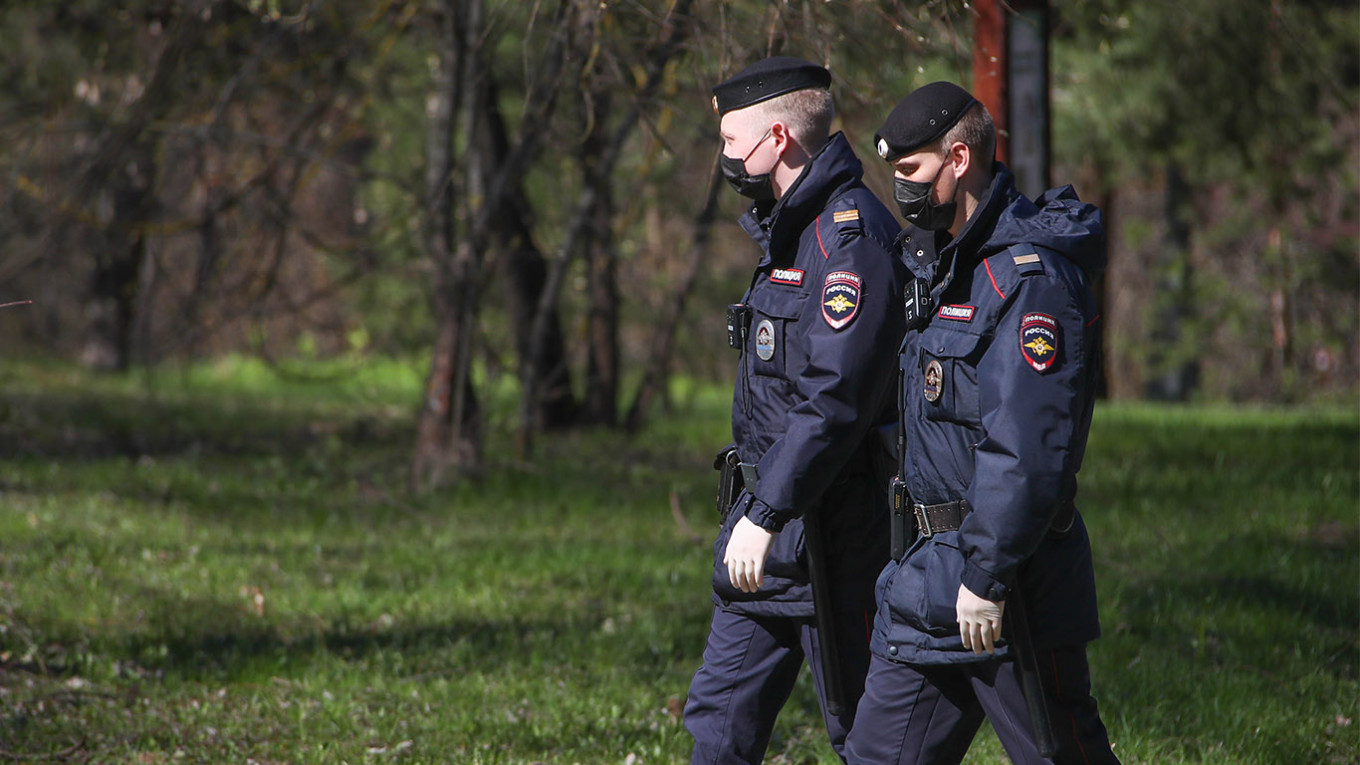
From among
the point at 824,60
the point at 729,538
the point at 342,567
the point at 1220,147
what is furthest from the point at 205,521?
the point at 1220,147

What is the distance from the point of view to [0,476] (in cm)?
904

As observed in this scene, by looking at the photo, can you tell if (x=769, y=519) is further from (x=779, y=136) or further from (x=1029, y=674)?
(x=779, y=136)

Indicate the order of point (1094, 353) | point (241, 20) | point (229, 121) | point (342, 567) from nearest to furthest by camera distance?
point (1094, 353)
point (342, 567)
point (241, 20)
point (229, 121)

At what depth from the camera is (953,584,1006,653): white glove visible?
261 cm

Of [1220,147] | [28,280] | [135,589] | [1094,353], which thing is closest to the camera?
[1094,353]

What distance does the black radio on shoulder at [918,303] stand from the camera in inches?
113

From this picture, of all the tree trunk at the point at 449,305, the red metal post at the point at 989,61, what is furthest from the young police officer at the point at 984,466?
the tree trunk at the point at 449,305

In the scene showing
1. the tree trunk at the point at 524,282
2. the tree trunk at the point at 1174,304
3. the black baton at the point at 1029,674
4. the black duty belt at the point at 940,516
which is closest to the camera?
the black baton at the point at 1029,674

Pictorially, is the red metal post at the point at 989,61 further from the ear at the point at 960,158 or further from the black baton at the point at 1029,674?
the black baton at the point at 1029,674

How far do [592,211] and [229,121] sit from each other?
4337 millimetres

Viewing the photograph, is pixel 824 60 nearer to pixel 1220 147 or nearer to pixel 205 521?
pixel 205 521

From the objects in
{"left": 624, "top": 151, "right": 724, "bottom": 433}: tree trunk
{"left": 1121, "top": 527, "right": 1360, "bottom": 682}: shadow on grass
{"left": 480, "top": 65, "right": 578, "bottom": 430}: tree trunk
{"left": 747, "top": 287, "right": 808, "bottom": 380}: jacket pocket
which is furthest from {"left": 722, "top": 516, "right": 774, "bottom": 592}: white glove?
{"left": 624, "top": 151, "right": 724, "bottom": 433}: tree trunk

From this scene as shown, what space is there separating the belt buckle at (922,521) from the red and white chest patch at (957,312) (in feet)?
1.40

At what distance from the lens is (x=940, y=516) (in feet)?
9.20
